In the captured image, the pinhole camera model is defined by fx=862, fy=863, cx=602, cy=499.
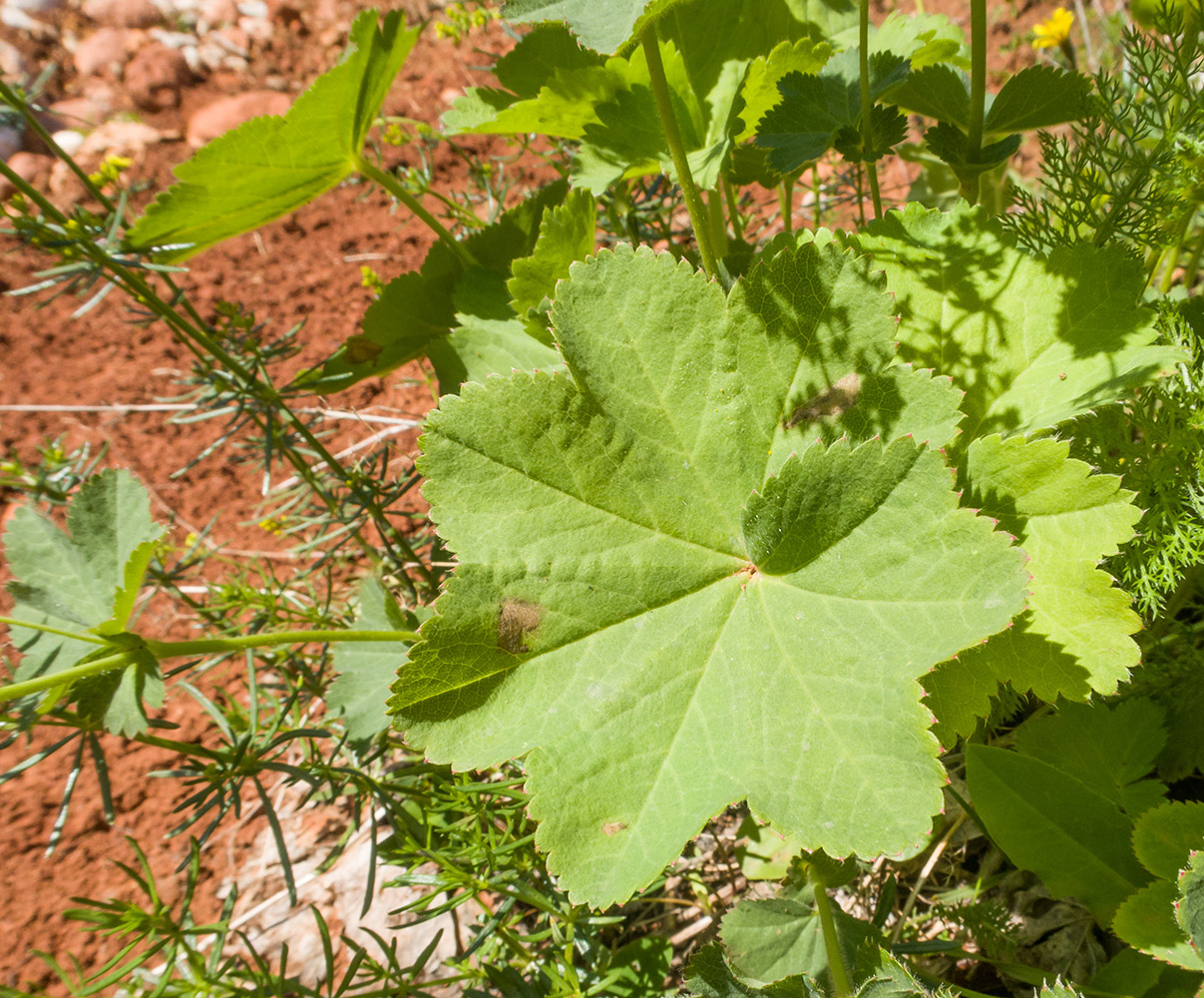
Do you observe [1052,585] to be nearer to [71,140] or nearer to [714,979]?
[714,979]

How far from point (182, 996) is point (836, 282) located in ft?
5.95

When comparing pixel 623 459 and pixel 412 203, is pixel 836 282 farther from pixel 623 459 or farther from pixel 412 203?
pixel 412 203

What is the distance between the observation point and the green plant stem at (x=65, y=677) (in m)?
1.20

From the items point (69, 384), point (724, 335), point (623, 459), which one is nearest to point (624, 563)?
point (623, 459)

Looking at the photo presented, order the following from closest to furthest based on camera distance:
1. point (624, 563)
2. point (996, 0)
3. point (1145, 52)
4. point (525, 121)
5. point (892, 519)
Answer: point (892, 519) < point (624, 563) < point (1145, 52) < point (525, 121) < point (996, 0)

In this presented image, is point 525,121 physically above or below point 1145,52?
above

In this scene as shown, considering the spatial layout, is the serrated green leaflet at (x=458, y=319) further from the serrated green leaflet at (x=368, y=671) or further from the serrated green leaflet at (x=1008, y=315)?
the serrated green leaflet at (x=1008, y=315)

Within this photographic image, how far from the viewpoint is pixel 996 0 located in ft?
11.7

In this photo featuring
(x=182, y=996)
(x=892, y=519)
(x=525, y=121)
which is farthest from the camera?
(x=525, y=121)

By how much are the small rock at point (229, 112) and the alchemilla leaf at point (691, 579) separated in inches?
153

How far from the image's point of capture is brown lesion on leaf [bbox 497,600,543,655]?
135 cm

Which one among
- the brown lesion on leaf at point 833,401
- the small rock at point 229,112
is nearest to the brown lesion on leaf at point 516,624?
the brown lesion on leaf at point 833,401

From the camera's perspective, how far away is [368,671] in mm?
1993

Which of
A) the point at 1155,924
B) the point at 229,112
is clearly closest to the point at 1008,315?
the point at 1155,924
